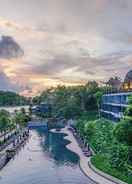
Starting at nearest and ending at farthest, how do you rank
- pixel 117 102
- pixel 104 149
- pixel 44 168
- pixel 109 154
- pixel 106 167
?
pixel 106 167
pixel 109 154
pixel 44 168
pixel 104 149
pixel 117 102

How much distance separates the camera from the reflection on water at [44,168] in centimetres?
4731

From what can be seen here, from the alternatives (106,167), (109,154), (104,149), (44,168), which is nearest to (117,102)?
(104,149)

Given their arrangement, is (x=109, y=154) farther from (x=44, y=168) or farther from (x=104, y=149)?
(x=44, y=168)

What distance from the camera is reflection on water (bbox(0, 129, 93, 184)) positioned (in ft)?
155

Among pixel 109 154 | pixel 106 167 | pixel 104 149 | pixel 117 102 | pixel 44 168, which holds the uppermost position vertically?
pixel 117 102

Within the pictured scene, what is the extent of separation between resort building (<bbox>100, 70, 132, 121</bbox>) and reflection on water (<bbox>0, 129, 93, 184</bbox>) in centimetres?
2086

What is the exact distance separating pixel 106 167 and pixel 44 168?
10.3 meters

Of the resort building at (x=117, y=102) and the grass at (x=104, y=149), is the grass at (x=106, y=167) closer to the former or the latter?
the grass at (x=104, y=149)

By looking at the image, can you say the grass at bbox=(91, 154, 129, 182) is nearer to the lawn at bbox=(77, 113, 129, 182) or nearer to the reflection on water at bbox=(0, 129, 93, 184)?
the lawn at bbox=(77, 113, 129, 182)

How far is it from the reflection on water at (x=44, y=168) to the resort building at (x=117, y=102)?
2086cm

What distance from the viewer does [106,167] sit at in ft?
164

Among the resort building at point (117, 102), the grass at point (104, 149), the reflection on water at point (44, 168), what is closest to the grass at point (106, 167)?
the grass at point (104, 149)

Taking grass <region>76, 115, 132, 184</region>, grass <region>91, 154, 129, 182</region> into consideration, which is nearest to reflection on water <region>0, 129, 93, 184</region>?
grass <region>91, 154, 129, 182</region>

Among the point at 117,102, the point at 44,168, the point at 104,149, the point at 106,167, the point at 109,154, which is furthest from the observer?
the point at 117,102
